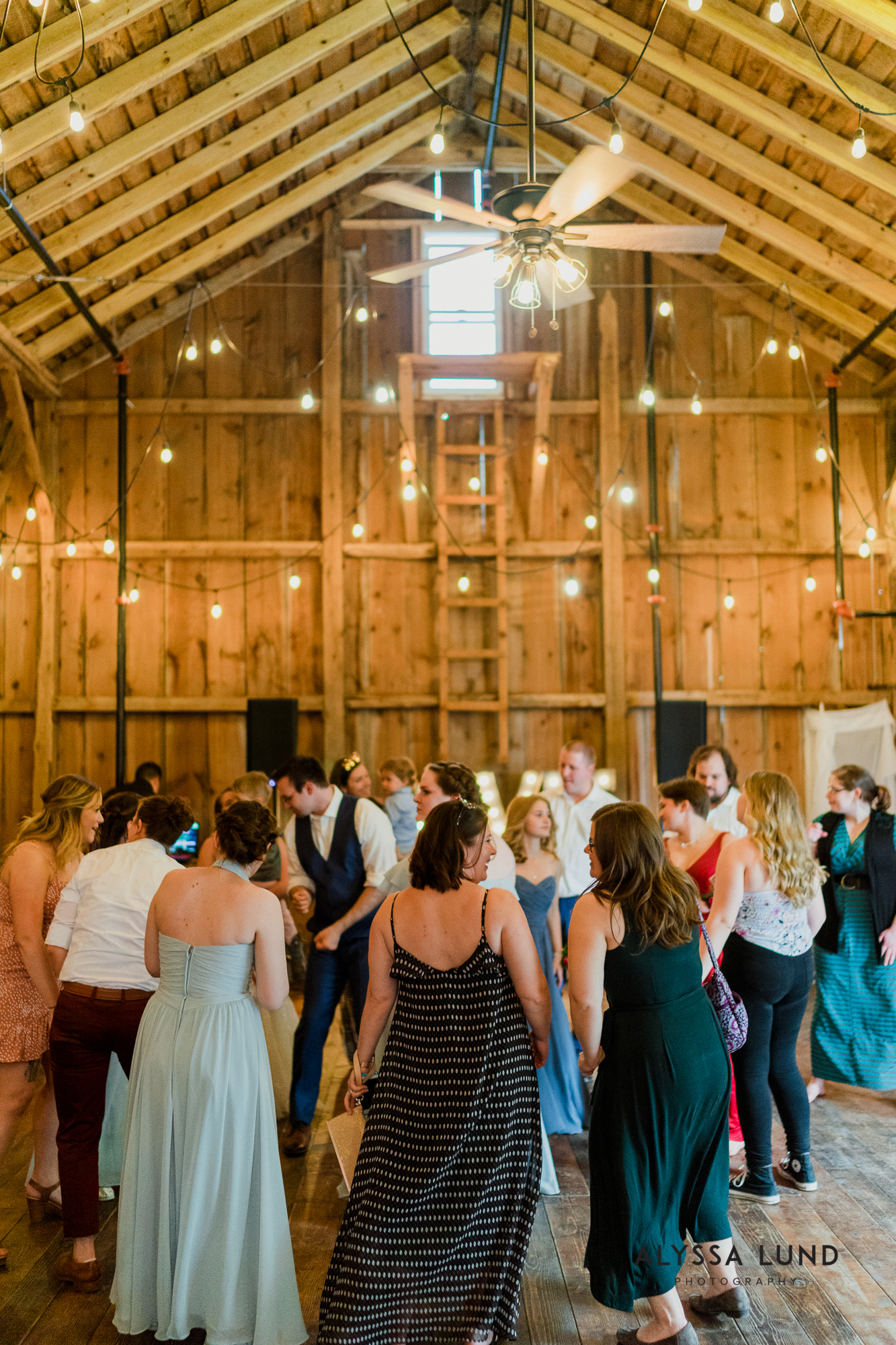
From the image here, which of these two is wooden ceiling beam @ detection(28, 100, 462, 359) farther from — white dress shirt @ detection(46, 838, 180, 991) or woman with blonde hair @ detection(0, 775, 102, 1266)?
white dress shirt @ detection(46, 838, 180, 991)

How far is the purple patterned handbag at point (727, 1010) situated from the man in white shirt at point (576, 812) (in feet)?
6.17

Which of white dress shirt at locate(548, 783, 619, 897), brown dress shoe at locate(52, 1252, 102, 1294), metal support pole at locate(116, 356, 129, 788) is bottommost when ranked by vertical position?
brown dress shoe at locate(52, 1252, 102, 1294)

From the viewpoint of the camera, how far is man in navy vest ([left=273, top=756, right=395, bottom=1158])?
13.4 feet

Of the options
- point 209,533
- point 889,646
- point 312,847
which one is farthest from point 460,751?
point 312,847

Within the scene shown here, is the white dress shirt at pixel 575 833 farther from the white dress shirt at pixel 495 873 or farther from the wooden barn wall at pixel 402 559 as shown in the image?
the wooden barn wall at pixel 402 559

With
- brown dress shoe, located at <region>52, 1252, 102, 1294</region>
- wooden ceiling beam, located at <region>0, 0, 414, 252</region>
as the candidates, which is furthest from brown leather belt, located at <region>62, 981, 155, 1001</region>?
wooden ceiling beam, located at <region>0, 0, 414, 252</region>

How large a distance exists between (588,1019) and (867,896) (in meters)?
2.50

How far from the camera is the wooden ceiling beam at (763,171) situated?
6551 millimetres

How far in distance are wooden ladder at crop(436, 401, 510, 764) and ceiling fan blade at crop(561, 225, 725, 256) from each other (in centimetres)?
398

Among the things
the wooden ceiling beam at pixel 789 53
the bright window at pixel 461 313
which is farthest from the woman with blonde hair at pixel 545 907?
the bright window at pixel 461 313

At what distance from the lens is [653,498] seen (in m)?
8.64

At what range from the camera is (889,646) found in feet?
28.6

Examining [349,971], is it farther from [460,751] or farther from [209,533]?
[209,533]

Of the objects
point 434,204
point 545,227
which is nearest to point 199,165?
point 434,204
